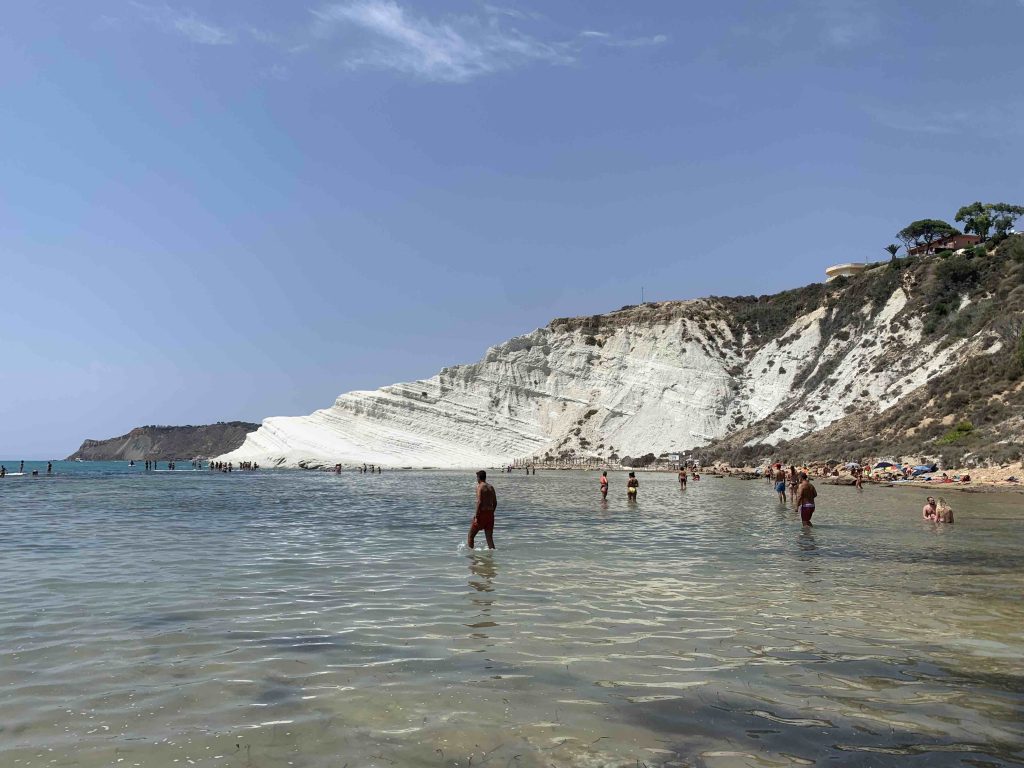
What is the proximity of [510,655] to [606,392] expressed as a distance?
254 feet

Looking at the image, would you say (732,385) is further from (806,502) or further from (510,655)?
(510,655)

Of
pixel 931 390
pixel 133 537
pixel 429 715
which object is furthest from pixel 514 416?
pixel 429 715

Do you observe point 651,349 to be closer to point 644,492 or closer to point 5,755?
point 644,492

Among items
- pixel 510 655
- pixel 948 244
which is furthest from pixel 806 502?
pixel 948 244

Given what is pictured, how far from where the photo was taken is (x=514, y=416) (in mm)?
84938

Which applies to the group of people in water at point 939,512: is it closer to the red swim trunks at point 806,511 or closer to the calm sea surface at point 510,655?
the red swim trunks at point 806,511

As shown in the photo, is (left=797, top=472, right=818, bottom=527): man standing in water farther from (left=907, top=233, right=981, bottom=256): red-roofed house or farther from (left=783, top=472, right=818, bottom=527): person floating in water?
(left=907, top=233, right=981, bottom=256): red-roofed house

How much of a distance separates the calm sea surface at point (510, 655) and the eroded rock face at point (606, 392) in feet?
185

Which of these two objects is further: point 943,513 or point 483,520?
point 943,513

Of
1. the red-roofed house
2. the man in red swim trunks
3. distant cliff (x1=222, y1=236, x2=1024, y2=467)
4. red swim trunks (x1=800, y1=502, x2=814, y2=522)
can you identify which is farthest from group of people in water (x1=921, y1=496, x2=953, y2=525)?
the red-roofed house

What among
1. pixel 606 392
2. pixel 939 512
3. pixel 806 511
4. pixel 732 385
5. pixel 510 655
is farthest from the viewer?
pixel 606 392

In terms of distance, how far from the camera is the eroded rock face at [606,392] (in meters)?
71.4

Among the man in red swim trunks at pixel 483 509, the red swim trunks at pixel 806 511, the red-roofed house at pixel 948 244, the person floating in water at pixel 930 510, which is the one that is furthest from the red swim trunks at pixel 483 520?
the red-roofed house at pixel 948 244

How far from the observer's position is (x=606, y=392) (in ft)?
274
